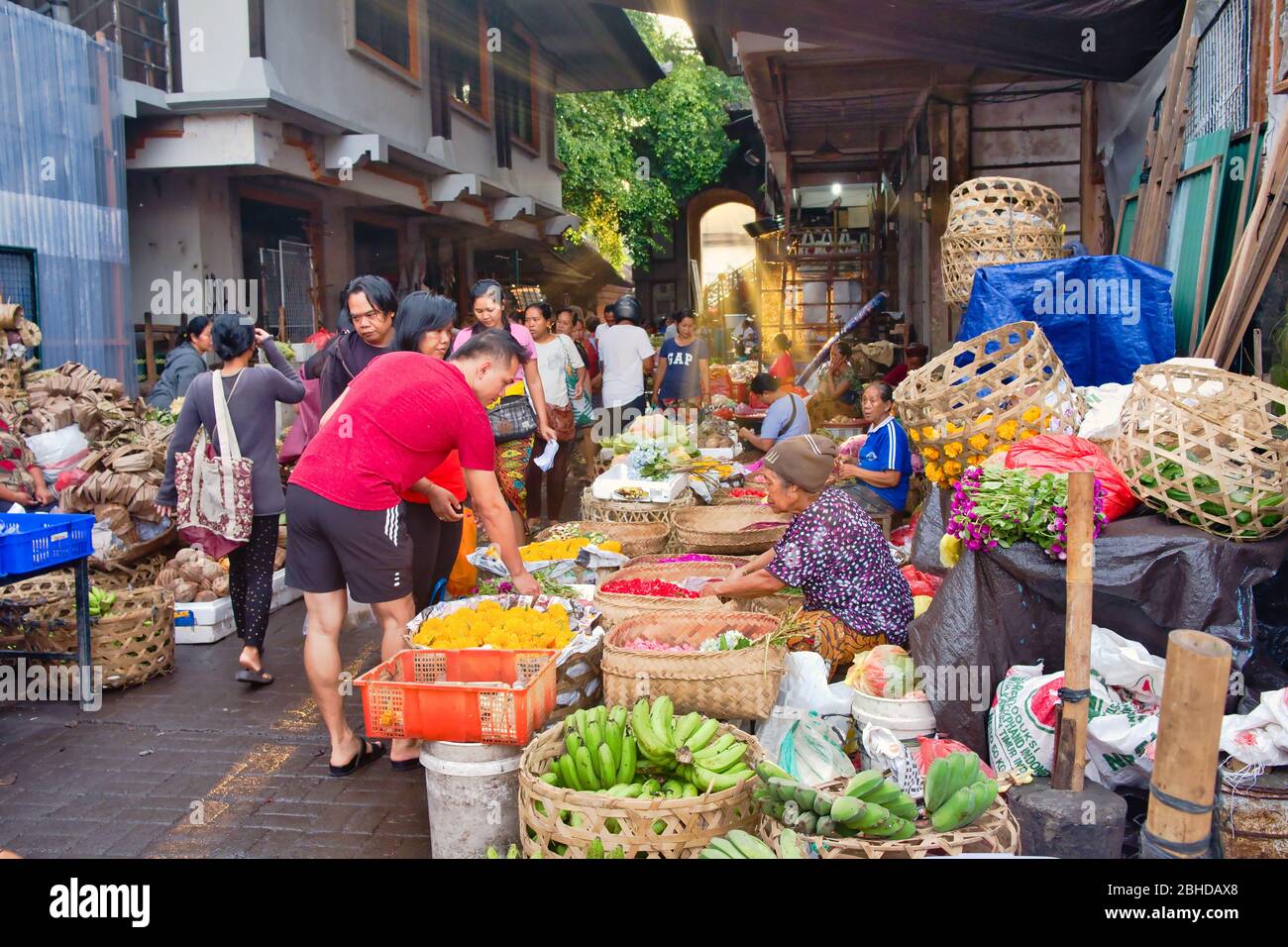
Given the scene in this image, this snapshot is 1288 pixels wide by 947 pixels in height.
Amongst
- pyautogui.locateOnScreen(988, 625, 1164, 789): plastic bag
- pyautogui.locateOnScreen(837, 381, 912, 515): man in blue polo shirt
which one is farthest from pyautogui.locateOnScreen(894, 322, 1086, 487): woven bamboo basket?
pyautogui.locateOnScreen(837, 381, 912, 515): man in blue polo shirt

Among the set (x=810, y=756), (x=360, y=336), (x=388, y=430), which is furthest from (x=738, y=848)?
(x=360, y=336)

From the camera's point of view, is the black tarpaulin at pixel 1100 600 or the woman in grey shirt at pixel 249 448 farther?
the woman in grey shirt at pixel 249 448

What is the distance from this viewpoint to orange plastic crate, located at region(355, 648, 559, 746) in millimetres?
3455

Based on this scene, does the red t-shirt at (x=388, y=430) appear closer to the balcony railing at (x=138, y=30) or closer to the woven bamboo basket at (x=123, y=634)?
the woven bamboo basket at (x=123, y=634)

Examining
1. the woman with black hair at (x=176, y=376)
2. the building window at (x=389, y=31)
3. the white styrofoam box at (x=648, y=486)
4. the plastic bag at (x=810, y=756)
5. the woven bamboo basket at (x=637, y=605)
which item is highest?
the building window at (x=389, y=31)

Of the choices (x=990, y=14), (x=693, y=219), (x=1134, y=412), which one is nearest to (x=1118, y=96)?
(x=990, y=14)

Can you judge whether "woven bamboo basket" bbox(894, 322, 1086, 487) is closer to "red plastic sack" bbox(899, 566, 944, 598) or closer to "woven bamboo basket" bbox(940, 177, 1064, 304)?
"red plastic sack" bbox(899, 566, 944, 598)

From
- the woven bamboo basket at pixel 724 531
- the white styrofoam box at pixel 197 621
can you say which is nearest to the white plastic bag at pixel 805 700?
A: the woven bamboo basket at pixel 724 531

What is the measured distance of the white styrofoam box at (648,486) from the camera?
285 inches

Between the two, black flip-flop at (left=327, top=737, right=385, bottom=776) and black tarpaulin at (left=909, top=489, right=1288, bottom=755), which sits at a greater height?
black tarpaulin at (left=909, top=489, right=1288, bottom=755)

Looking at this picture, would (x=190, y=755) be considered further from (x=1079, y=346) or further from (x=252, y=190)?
(x=252, y=190)

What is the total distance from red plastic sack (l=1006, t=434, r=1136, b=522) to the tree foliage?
20.2 m

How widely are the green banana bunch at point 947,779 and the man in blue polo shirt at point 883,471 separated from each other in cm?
368
